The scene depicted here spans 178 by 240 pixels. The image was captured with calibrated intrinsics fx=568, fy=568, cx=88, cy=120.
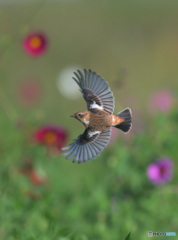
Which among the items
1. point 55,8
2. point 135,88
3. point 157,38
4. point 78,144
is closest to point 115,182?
point 78,144

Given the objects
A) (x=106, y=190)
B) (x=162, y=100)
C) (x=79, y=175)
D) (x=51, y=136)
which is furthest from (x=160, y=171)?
(x=79, y=175)

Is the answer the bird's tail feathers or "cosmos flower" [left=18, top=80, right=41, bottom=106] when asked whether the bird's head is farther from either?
"cosmos flower" [left=18, top=80, right=41, bottom=106]

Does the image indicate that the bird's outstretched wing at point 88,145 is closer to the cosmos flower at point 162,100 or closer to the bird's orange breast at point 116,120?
the bird's orange breast at point 116,120

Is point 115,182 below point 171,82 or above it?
below

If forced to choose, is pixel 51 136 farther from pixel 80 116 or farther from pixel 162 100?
pixel 80 116

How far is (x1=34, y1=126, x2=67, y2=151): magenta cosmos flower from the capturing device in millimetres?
1764

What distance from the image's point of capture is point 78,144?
620 millimetres

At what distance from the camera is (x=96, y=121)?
0.60 meters

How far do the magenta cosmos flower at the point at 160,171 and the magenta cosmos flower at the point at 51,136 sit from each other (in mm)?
283

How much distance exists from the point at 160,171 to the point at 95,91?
3.74ft

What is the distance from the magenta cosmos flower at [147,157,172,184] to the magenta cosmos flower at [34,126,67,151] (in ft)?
0.93

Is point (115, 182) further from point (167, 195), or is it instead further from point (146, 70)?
point (146, 70)

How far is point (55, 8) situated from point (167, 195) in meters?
3.41

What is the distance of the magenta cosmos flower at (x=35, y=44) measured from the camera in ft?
4.35
